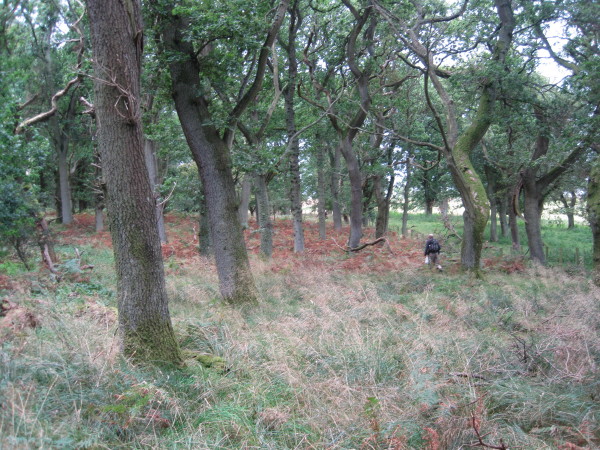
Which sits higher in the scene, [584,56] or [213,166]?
[584,56]

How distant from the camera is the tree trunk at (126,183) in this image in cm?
464

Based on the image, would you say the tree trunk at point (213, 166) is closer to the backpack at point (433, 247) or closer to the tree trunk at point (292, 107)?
the tree trunk at point (292, 107)

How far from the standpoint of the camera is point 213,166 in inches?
336

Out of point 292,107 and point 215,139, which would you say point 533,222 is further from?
point 215,139

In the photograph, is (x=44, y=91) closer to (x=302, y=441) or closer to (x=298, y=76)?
(x=298, y=76)

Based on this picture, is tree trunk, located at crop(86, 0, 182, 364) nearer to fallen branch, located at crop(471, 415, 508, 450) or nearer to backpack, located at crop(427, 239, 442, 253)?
fallen branch, located at crop(471, 415, 508, 450)

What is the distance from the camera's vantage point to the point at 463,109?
17.4 m

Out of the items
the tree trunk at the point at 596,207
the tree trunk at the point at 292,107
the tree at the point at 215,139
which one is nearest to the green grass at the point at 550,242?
the tree trunk at the point at 292,107

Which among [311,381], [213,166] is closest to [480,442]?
[311,381]

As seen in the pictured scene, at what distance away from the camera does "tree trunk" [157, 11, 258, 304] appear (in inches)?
331

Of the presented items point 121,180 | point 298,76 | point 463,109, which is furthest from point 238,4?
point 463,109

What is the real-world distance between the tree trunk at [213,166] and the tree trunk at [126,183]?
3.63 metres

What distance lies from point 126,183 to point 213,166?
12.9 feet

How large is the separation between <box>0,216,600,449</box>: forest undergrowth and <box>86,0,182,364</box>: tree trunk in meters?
0.31
